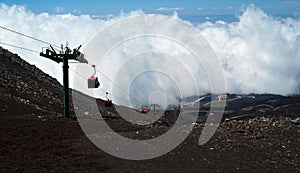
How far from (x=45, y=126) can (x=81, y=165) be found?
10.3 metres

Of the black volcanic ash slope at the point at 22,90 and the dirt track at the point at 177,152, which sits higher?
the black volcanic ash slope at the point at 22,90

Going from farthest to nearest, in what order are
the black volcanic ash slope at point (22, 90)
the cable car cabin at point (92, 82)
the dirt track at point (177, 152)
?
the black volcanic ash slope at point (22, 90)
the cable car cabin at point (92, 82)
the dirt track at point (177, 152)

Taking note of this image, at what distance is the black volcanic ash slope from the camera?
116ft

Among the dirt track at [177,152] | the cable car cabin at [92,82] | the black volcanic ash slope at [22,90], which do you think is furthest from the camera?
the black volcanic ash slope at [22,90]

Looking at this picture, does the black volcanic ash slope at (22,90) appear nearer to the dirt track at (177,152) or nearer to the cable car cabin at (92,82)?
the cable car cabin at (92,82)

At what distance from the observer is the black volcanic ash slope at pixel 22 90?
35484 millimetres

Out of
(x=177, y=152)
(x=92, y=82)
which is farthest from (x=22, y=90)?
(x=177, y=152)

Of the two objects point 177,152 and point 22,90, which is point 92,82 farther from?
point 22,90

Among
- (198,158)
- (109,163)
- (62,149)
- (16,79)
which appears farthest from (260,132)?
(16,79)

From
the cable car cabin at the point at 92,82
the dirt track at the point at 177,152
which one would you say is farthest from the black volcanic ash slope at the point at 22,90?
the dirt track at the point at 177,152

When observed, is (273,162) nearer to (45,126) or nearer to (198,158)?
(198,158)

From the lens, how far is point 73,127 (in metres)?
26.8

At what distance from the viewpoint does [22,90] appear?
48875 mm

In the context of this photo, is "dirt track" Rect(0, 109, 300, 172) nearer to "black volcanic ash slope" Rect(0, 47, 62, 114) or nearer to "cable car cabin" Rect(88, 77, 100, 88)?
"cable car cabin" Rect(88, 77, 100, 88)
